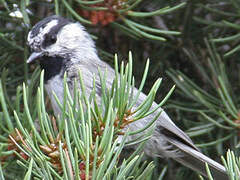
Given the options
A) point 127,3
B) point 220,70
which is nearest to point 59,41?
point 127,3

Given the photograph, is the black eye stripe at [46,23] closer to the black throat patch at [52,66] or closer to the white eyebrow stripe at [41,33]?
the white eyebrow stripe at [41,33]

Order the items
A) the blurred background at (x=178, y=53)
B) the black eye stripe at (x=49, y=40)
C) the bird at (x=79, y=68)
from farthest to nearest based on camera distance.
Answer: the black eye stripe at (x=49, y=40), the bird at (x=79, y=68), the blurred background at (x=178, y=53)

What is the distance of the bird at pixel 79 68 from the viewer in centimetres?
240

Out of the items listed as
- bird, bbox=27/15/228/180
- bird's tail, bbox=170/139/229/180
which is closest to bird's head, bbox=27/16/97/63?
bird, bbox=27/15/228/180

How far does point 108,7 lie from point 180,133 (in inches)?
28.5

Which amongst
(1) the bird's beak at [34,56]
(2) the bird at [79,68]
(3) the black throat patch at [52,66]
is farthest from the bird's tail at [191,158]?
(1) the bird's beak at [34,56]

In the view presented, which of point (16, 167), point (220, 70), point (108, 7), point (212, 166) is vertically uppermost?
point (108, 7)

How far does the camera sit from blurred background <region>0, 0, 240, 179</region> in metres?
2.28

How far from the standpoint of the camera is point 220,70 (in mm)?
2430

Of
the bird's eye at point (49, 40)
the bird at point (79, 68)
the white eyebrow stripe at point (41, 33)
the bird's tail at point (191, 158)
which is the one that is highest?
the white eyebrow stripe at point (41, 33)

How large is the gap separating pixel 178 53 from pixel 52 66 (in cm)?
75

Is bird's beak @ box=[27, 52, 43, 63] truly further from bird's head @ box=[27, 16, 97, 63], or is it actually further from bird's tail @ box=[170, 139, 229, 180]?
bird's tail @ box=[170, 139, 229, 180]

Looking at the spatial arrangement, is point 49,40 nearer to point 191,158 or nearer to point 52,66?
point 52,66

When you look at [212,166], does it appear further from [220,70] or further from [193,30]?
[193,30]
